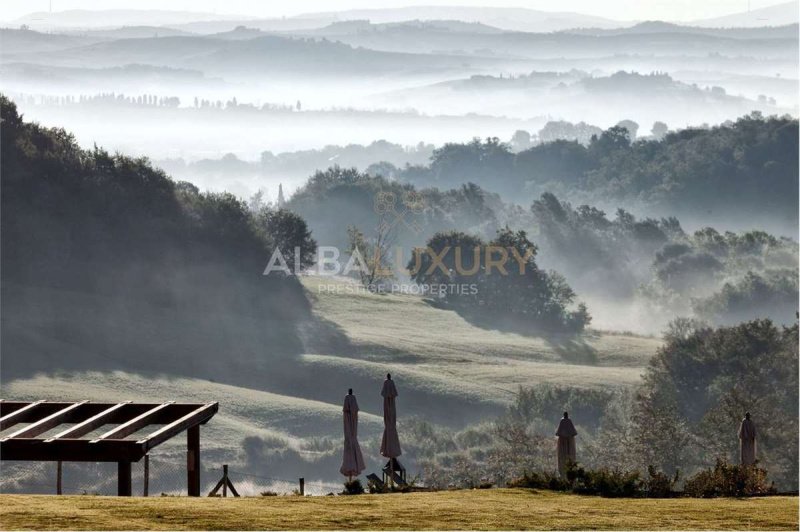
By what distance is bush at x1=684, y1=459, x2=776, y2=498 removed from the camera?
1872 centimetres

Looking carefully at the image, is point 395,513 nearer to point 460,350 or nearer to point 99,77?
point 460,350

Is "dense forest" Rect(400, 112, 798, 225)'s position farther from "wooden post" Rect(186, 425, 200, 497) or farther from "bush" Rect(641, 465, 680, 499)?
"wooden post" Rect(186, 425, 200, 497)

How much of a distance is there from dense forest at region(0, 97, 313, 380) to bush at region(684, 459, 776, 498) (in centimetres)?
4910

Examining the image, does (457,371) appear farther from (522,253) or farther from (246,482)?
(246,482)

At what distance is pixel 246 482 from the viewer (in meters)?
47.3

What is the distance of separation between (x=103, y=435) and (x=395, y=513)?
4.69 meters

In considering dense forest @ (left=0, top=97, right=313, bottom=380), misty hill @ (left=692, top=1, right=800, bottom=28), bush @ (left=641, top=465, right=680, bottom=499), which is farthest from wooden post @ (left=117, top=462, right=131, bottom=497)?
misty hill @ (left=692, top=1, right=800, bottom=28)

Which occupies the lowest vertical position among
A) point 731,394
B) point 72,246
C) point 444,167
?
point 731,394

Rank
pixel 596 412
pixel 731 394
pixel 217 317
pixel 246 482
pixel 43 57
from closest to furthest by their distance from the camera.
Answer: pixel 246 482, pixel 731 394, pixel 596 412, pixel 217 317, pixel 43 57

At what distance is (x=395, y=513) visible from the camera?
15.5m

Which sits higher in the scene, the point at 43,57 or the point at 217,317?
the point at 43,57

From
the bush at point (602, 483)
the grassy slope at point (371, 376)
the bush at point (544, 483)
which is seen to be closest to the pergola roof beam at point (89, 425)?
the bush at point (544, 483)

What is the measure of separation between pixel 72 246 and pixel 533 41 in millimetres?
133665

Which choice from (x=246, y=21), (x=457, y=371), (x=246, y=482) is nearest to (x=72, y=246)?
(x=457, y=371)
